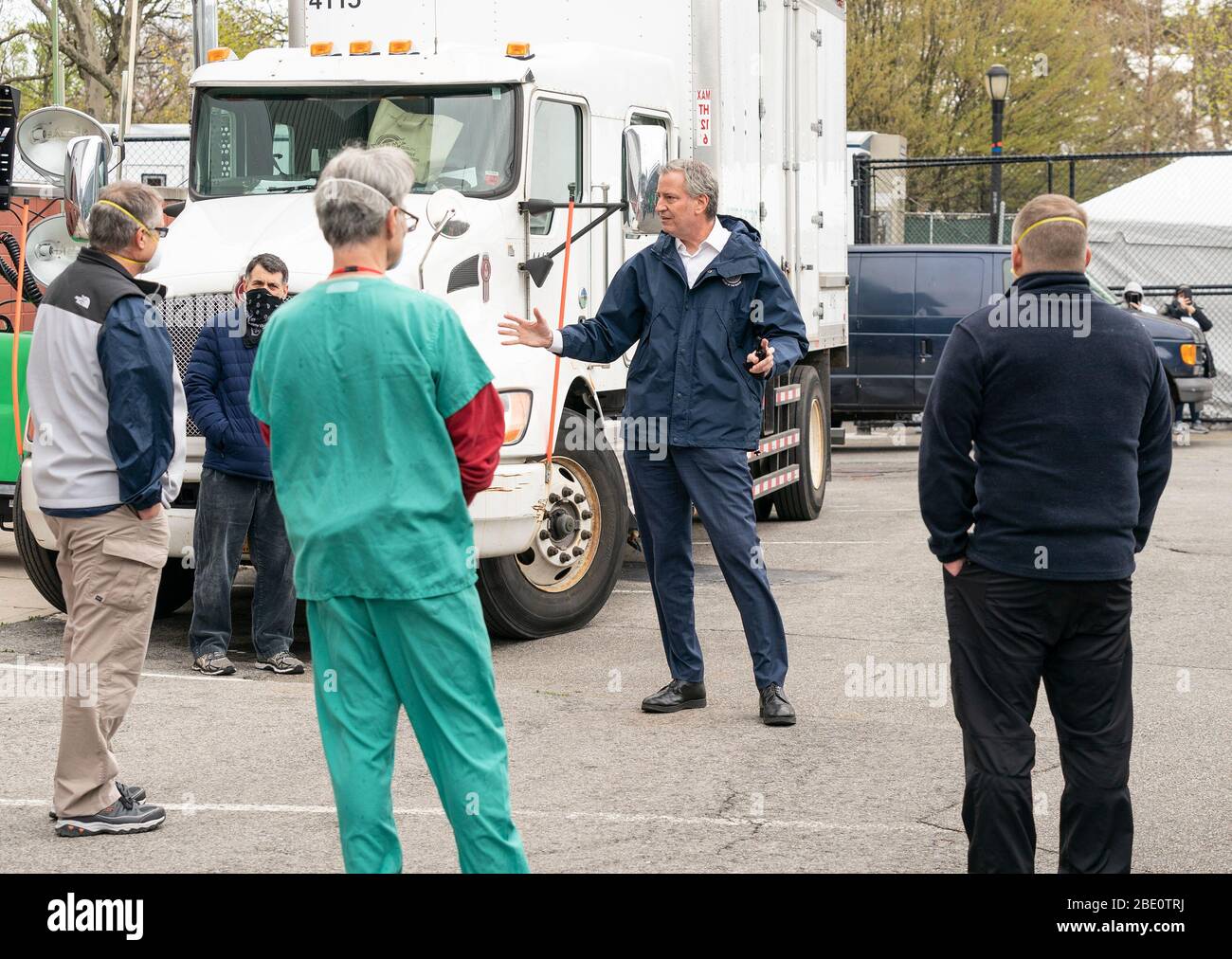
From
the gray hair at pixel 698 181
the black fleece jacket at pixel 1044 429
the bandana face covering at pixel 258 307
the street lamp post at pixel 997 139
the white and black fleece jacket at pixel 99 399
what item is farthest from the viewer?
the street lamp post at pixel 997 139

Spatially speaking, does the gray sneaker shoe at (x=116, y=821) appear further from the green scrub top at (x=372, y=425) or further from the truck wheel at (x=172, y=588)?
the truck wheel at (x=172, y=588)

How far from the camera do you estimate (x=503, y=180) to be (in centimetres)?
842

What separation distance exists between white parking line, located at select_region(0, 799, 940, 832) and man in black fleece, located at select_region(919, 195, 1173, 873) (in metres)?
1.05

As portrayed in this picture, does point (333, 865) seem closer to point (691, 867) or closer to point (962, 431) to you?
point (691, 867)

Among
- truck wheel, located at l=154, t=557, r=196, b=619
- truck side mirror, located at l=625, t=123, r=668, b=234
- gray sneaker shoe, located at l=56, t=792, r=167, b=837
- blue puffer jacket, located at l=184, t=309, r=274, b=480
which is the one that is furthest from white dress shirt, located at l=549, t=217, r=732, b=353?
truck wheel, located at l=154, t=557, r=196, b=619

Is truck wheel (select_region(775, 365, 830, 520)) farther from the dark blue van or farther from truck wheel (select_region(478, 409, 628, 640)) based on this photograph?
the dark blue van

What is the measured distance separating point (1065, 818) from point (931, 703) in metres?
2.80

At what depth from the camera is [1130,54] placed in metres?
43.9

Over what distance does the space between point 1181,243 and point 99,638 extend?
19.5m

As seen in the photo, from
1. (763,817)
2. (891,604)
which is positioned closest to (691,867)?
(763,817)

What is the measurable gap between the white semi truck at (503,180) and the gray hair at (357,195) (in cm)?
397

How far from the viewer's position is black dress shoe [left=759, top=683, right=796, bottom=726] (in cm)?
668

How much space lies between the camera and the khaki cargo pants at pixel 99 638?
17.3ft

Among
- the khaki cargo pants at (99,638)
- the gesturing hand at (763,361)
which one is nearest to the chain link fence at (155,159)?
the gesturing hand at (763,361)
